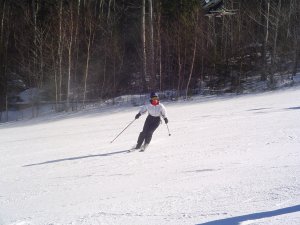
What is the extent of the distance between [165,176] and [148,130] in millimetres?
3990

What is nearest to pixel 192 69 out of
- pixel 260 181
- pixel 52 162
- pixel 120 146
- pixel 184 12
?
pixel 184 12

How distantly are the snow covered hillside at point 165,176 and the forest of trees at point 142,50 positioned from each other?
1404 cm

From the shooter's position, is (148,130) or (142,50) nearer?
(148,130)

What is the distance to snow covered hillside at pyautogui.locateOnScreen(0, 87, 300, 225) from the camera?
601cm

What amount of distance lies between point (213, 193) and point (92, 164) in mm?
4406

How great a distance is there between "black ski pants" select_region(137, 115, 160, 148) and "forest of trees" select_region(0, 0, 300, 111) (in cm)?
1664

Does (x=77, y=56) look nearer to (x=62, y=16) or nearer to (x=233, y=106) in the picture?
(x=62, y=16)

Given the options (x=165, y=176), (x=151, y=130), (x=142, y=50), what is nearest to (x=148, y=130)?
(x=151, y=130)

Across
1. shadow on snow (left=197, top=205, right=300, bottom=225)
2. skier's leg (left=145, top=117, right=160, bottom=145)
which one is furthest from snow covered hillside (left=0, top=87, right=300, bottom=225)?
skier's leg (left=145, top=117, right=160, bottom=145)

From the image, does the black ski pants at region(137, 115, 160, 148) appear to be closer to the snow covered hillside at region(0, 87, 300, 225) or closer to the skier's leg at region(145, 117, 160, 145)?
the skier's leg at region(145, 117, 160, 145)

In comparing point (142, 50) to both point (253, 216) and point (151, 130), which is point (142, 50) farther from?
point (253, 216)

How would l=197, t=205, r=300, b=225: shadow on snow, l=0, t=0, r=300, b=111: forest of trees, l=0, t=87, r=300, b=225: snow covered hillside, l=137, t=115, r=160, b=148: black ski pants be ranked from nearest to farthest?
l=197, t=205, r=300, b=225: shadow on snow, l=0, t=87, r=300, b=225: snow covered hillside, l=137, t=115, r=160, b=148: black ski pants, l=0, t=0, r=300, b=111: forest of trees

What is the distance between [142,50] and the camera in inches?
1176

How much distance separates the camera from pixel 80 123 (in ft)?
68.8
